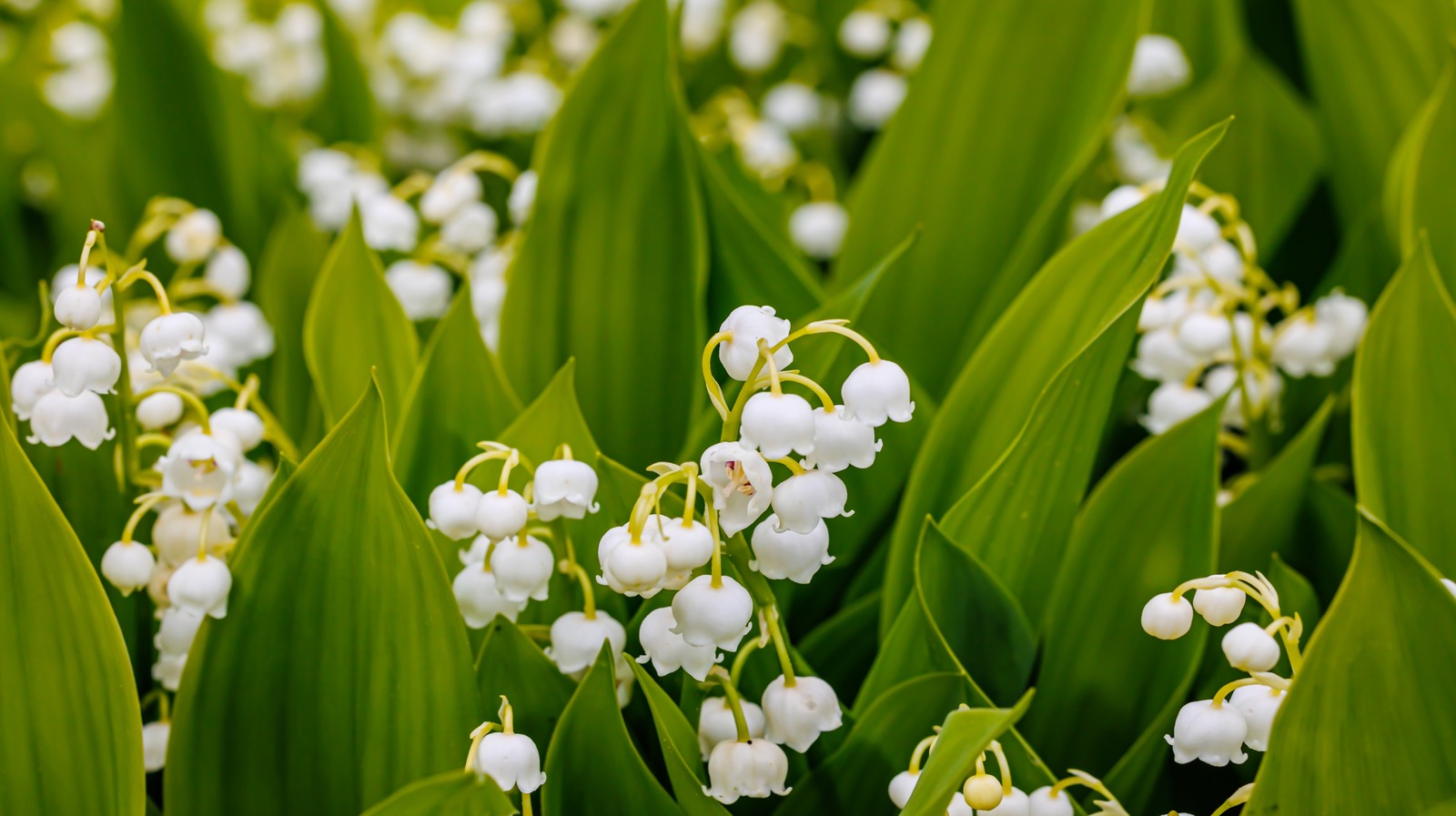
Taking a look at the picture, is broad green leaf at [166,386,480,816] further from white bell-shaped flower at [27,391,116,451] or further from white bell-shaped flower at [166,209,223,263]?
white bell-shaped flower at [166,209,223,263]

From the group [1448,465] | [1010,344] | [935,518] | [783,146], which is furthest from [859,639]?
[783,146]

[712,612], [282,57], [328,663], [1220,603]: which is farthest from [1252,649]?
[282,57]

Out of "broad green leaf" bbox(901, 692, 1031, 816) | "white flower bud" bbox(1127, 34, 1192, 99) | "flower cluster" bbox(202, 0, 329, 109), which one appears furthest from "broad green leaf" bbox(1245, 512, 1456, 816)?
"flower cluster" bbox(202, 0, 329, 109)

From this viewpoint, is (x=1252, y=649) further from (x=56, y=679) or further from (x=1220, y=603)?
(x=56, y=679)

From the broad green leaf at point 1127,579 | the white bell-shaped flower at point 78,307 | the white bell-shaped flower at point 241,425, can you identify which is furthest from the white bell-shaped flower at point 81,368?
the broad green leaf at point 1127,579

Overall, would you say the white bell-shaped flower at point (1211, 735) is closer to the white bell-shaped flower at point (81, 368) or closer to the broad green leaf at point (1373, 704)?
the broad green leaf at point (1373, 704)
